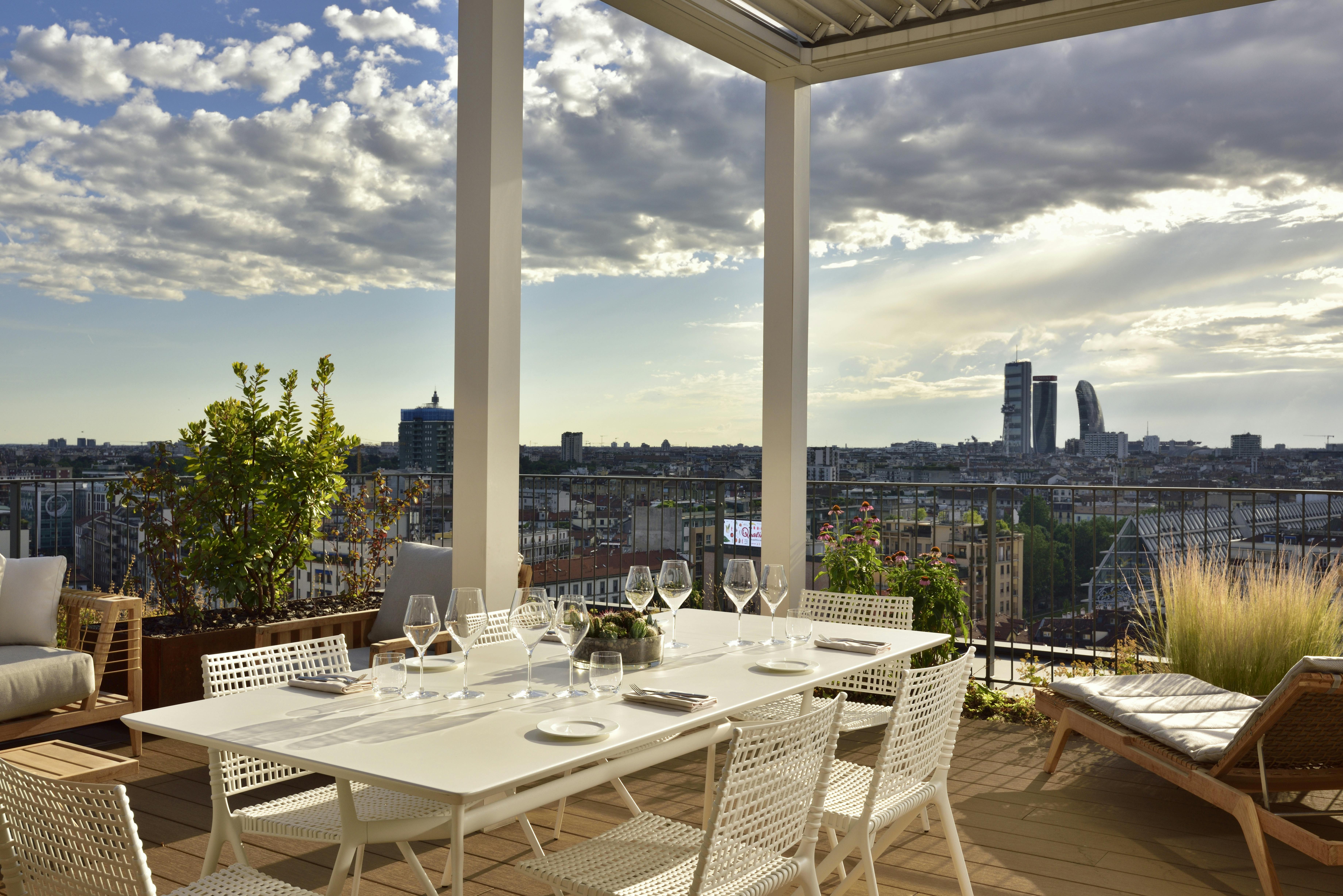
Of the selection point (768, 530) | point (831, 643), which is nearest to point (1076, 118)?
point (768, 530)

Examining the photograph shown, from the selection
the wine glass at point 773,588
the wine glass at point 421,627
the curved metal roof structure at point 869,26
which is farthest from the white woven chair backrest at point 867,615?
the curved metal roof structure at point 869,26

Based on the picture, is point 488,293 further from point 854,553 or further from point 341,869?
point 854,553

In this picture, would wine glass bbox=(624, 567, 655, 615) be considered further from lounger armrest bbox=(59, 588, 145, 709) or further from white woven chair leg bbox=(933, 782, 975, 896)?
lounger armrest bbox=(59, 588, 145, 709)

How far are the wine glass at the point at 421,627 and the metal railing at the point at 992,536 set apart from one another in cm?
257

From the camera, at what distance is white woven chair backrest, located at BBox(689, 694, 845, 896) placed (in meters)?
1.82

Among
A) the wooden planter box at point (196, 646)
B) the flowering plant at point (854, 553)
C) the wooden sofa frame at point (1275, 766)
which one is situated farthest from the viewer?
the flowering plant at point (854, 553)

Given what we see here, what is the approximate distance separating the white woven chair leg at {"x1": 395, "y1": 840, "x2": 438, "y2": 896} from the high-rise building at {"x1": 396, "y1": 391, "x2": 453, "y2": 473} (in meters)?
5.73

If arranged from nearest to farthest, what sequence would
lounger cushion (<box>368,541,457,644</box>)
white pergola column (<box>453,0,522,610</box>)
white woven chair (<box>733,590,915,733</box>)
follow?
white woven chair (<box>733,590,915,733</box>) → white pergola column (<box>453,0,522,610</box>) → lounger cushion (<box>368,541,457,644</box>)

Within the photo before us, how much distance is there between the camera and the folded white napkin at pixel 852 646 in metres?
2.93

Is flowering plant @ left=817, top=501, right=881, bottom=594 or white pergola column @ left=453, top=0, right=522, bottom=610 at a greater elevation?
white pergola column @ left=453, top=0, right=522, bottom=610

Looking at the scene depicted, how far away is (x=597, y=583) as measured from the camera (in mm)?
7176

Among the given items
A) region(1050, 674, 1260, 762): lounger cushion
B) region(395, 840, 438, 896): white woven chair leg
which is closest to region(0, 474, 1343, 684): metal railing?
region(1050, 674, 1260, 762): lounger cushion

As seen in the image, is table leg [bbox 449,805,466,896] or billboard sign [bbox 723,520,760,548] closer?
table leg [bbox 449,805,466,896]

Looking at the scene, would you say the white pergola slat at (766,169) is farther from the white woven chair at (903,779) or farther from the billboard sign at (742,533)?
the white woven chair at (903,779)
